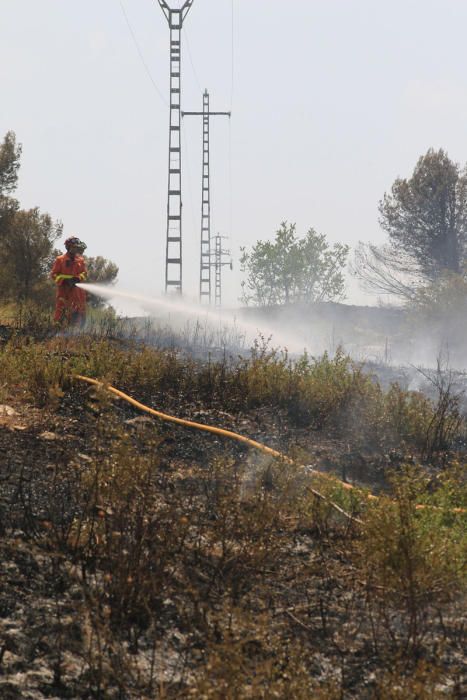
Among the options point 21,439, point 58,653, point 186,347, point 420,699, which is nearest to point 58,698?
point 58,653

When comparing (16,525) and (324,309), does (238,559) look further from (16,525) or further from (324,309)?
(324,309)

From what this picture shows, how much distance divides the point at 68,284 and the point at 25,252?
7658mm

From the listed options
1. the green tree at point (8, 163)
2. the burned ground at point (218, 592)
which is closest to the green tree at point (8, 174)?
the green tree at point (8, 163)

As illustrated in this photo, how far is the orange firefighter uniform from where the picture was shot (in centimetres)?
1347

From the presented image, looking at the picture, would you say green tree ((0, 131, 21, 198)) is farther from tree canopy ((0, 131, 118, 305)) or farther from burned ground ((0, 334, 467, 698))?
burned ground ((0, 334, 467, 698))

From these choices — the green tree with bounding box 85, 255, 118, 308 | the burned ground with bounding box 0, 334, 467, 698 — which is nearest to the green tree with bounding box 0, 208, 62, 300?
the green tree with bounding box 85, 255, 118, 308

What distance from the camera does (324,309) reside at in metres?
42.3

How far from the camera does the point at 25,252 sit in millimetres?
20734

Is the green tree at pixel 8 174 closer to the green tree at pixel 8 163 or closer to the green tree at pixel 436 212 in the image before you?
the green tree at pixel 8 163

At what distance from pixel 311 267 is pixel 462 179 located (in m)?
19.4

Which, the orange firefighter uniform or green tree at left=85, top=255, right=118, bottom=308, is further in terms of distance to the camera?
green tree at left=85, top=255, right=118, bottom=308

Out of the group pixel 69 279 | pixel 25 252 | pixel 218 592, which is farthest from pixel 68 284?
pixel 218 592

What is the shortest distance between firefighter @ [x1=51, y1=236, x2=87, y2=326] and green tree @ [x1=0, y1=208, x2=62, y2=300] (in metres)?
6.95

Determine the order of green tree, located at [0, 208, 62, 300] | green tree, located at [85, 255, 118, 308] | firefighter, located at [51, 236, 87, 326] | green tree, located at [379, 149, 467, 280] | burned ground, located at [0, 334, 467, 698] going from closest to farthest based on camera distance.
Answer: burned ground, located at [0, 334, 467, 698] < firefighter, located at [51, 236, 87, 326] < green tree, located at [0, 208, 62, 300] < green tree, located at [85, 255, 118, 308] < green tree, located at [379, 149, 467, 280]
